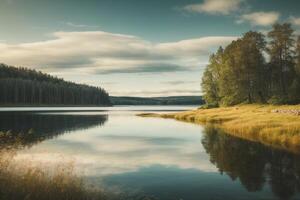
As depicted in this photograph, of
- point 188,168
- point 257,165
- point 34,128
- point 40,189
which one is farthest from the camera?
point 34,128

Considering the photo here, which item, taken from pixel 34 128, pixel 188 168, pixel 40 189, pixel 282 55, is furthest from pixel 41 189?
pixel 282 55

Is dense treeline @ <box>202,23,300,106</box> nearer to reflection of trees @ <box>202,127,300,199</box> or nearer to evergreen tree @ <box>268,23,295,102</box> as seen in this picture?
evergreen tree @ <box>268,23,295,102</box>

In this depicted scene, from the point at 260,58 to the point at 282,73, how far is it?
6963 millimetres

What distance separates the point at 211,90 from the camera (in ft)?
363

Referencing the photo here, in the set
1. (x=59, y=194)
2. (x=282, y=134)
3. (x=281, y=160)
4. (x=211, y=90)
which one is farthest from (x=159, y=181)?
(x=211, y=90)

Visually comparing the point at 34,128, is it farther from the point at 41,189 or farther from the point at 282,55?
the point at 282,55

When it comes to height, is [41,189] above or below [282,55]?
below

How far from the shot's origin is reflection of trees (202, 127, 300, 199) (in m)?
18.8

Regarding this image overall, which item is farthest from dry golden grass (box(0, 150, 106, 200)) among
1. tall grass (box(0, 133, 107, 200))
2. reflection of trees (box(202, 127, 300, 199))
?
reflection of trees (box(202, 127, 300, 199))

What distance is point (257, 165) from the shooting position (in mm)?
24344

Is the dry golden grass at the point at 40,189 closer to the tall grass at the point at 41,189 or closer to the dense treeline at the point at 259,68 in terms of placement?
the tall grass at the point at 41,189

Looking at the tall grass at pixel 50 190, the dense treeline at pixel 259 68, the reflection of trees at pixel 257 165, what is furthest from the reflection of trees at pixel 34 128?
the dense treeline at pixel 259 68

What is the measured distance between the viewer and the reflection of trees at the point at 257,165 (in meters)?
18.8

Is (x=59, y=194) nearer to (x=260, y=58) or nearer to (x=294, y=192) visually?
(x=294, y=192)
